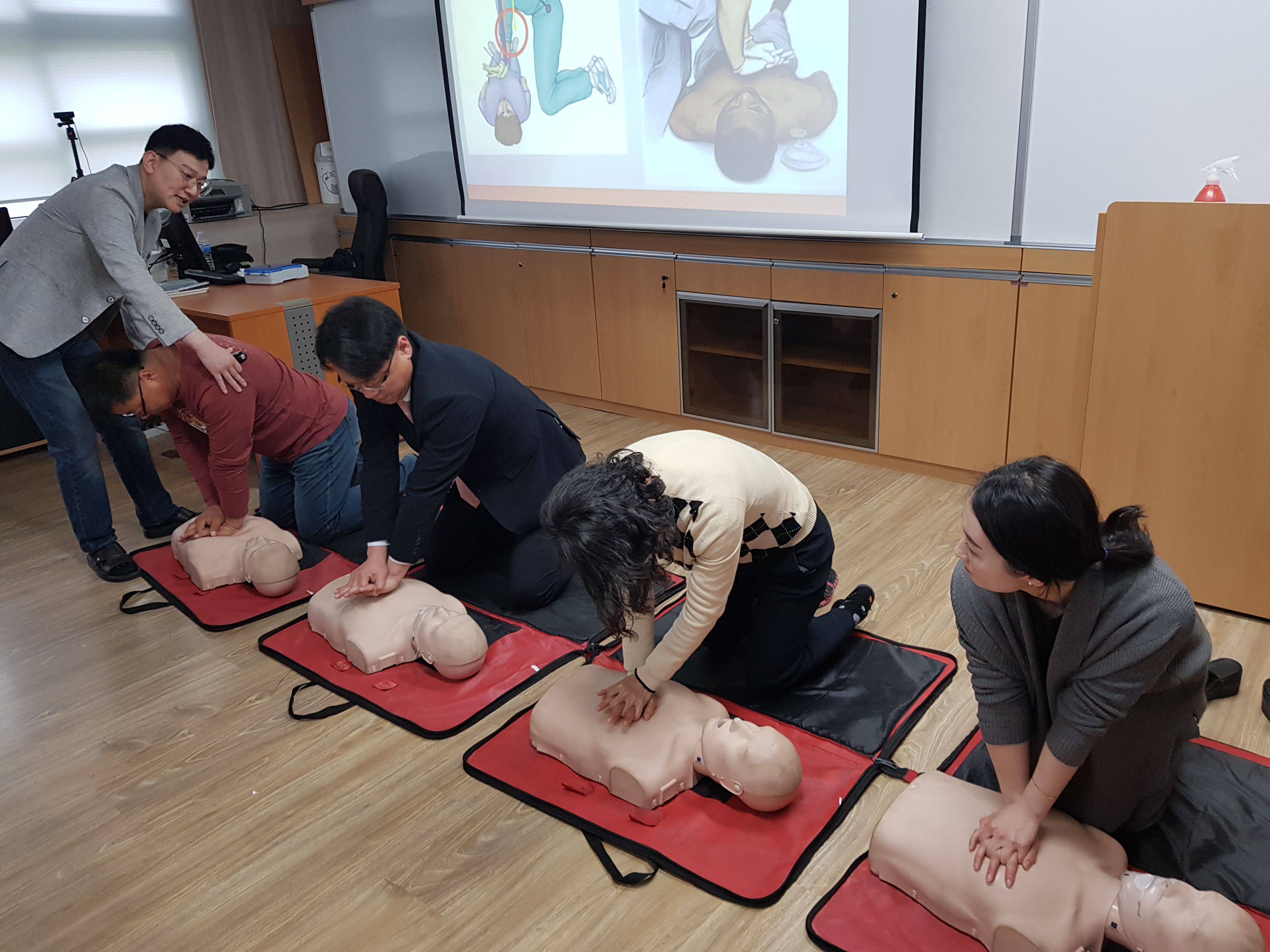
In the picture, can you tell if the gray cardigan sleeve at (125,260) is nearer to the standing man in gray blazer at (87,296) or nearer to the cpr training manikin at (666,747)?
the standing man in gray blazer at (87,296)

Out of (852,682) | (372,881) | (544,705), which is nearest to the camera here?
(372,881)

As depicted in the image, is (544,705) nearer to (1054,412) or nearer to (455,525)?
(455,525)

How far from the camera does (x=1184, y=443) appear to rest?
215 centimetres

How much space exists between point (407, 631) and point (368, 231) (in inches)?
117

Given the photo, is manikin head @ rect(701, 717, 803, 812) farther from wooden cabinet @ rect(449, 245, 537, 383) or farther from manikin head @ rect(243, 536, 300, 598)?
wooden cabinet @ rect(449, 245, 537, 383)

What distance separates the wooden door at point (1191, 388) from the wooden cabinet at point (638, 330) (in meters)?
1.83

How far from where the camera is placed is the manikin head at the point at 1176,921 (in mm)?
1223

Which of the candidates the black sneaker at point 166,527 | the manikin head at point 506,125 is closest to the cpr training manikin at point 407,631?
the black sneaker at point 166,527

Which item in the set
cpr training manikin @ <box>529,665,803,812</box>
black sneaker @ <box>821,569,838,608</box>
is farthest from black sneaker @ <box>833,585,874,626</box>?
cpr training manikin @ <box>529,665,803,812</box>

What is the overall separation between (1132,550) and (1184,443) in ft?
3.50

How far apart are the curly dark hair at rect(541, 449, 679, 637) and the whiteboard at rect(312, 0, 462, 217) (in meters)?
3.30

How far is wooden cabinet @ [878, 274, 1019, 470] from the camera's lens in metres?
2.91

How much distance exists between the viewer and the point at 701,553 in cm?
161

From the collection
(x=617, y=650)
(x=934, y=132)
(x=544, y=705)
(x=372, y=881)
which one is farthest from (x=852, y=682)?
(x=934, y=132)
